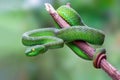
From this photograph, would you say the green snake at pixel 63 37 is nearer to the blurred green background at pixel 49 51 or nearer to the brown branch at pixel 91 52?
the brown branch at pixel 91 52

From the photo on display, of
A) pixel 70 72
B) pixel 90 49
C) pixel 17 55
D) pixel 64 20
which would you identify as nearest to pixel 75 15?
pixel 64 20

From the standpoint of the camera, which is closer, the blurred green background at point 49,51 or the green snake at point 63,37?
the green snake at point 63,37

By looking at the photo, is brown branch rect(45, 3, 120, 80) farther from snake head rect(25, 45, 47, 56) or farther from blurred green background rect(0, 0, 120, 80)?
blurred green background rect(0, 0, 120, 80)

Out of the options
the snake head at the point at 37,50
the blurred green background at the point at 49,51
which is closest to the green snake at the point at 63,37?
the snake head at the point at 37,50

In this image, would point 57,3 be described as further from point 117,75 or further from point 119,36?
point 117,75

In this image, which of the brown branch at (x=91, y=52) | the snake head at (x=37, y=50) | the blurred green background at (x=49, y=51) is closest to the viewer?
the brown branch at (x=91, y=52)

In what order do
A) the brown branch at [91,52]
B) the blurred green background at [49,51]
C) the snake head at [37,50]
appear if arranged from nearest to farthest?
the brown branch at [91,52], the snake head at [37,50], the blurred green background at [49,51]

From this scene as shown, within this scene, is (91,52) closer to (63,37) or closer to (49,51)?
(63,37)

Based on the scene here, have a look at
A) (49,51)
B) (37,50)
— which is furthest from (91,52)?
(49,51)
